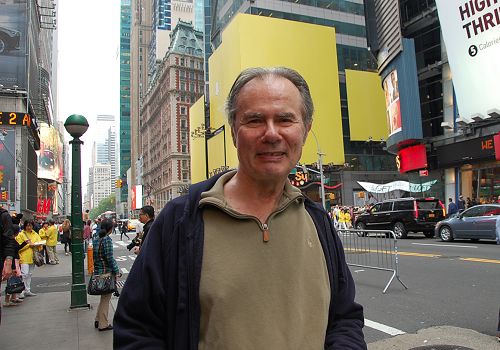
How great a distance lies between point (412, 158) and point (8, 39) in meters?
34.6

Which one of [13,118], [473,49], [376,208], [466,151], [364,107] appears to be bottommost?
[376,208]

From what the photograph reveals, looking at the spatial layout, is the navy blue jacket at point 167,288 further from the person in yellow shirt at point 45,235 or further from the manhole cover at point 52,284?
the person in yellow shirt at point 45,235

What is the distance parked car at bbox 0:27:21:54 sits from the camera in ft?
116

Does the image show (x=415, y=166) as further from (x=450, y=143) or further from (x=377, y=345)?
(x=377, y=345)

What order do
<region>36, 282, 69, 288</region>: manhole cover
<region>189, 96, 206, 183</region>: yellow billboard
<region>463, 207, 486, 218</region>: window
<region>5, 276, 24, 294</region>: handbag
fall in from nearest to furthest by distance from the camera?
<region>5, 276, 24, 294</region>: handbag → <region>36, 282, 69, 288</region>: manhole cover → <region>463, 207, 486, 218</region>: window → <region>189, 96, 206, 183</region>: yellow billboard

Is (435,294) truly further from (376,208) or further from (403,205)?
(376,208)

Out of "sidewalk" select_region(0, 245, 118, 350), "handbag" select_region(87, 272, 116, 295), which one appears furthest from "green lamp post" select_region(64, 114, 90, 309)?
"handbag" select_region(87, 272, 116, 295)

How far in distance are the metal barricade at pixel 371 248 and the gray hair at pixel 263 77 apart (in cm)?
793

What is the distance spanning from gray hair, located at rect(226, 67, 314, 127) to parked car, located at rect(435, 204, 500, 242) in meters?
15.4

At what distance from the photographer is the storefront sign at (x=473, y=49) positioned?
2181 centimetres

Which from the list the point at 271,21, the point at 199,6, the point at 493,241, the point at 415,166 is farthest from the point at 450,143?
the point at 199,6

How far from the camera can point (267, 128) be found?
1.69 meters

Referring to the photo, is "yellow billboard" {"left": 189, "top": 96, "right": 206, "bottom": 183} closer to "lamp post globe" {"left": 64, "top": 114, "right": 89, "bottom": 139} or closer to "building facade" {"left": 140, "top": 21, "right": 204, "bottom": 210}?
"building facade" {"left": 140, "top": 21, "right": 204, "bottom": 210}

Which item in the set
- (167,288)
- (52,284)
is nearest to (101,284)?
(167,288)
